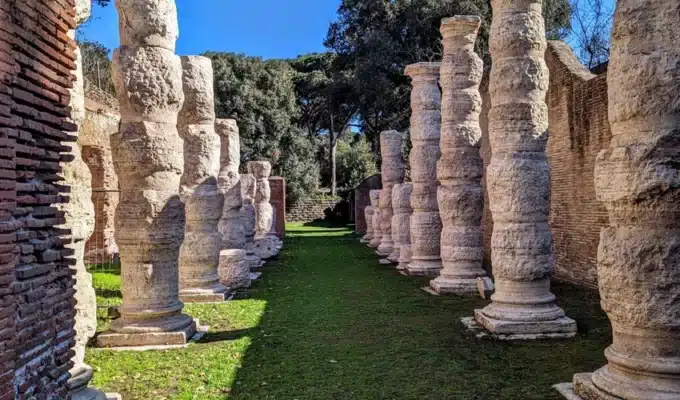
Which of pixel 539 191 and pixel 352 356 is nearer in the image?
pixel 352 356

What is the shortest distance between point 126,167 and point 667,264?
230 inches

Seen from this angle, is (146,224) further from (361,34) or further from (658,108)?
(361,34)

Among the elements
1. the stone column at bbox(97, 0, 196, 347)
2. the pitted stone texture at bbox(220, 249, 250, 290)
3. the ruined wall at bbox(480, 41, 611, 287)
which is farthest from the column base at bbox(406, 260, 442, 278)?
the stone column at bbox(97, 0, 196, 347)

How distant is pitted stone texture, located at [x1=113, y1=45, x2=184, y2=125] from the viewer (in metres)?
7.40

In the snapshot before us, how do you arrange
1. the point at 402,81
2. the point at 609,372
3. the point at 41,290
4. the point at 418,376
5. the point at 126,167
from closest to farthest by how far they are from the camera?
1. the point at 41,290
2. the point at 609,372
3. the point at 418,376
4. the point at 126,167
5. the point at 402,81

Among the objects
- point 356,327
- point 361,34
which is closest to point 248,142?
point 361,34

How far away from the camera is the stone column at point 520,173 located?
7.80 metres

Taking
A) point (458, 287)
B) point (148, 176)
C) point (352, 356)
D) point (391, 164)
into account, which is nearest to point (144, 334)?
point (148, 176)

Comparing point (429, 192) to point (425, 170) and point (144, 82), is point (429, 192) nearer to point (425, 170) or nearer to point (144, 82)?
point (425, 170)

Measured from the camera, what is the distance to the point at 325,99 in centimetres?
4147

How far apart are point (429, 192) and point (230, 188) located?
4.31 metres

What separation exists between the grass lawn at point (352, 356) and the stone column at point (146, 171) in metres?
0.60

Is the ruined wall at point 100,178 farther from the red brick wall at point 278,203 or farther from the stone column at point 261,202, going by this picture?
the red brick wall at point 278,203

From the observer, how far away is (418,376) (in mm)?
6070
